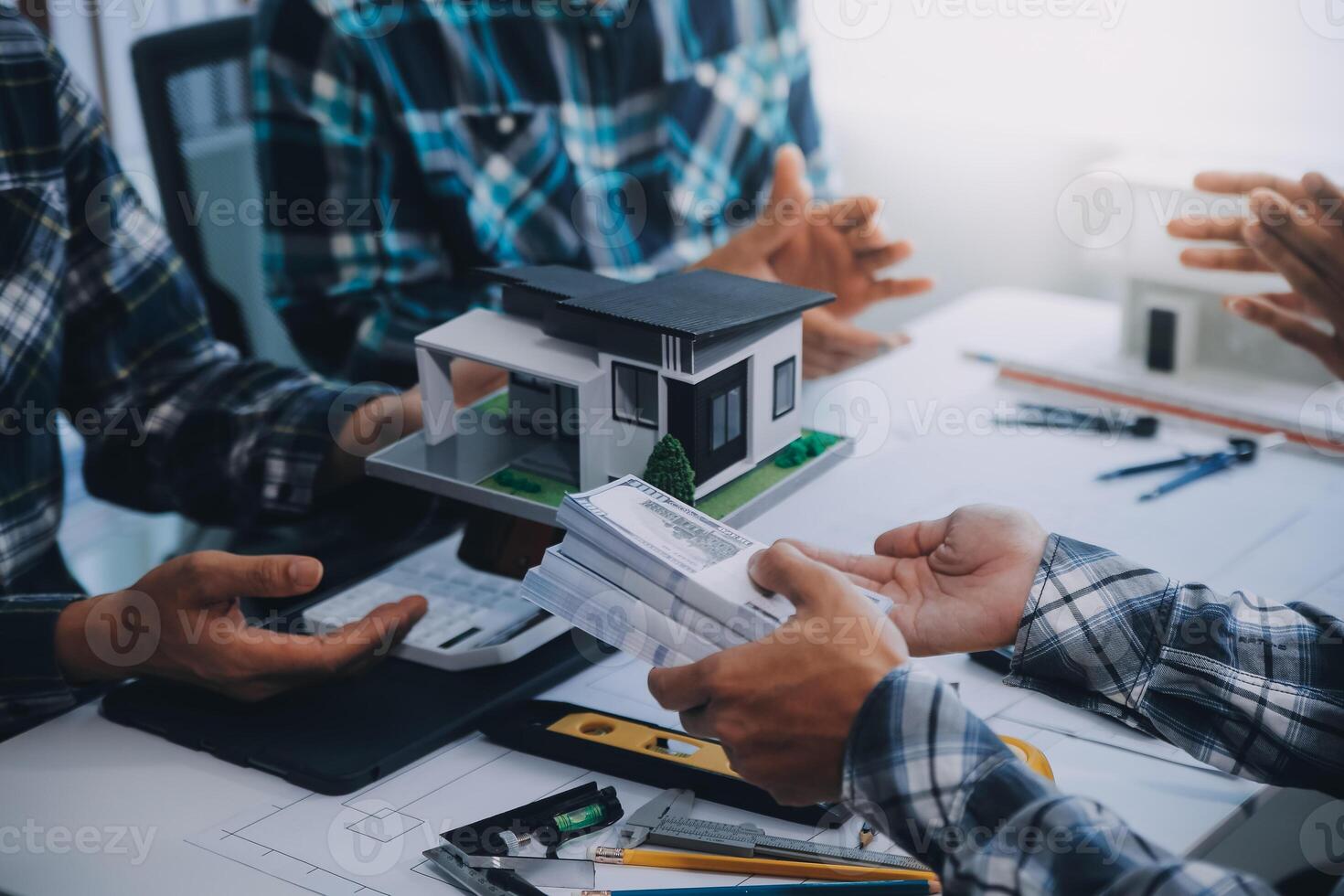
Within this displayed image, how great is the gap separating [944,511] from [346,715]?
648 millimetres

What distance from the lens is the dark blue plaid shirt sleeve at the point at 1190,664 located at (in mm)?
920

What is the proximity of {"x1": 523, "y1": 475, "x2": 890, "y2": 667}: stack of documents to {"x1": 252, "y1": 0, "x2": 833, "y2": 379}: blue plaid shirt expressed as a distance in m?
0.65

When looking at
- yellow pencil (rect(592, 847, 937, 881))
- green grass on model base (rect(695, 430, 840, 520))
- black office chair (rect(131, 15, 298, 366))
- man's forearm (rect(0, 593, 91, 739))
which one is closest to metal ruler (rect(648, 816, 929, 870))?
yellow pencil (rect(592, 847, 937, 881))

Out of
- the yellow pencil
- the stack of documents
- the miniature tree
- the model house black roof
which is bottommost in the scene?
the yellow pencil

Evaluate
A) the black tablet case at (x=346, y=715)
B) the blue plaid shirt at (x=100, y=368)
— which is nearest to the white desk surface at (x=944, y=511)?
the black tablet case at (x=346, y=715)

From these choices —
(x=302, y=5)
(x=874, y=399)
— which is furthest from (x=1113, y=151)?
(x=302, y=5)

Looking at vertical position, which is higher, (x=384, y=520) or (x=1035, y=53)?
(x=1035, y=53)

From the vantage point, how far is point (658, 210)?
6.30ft

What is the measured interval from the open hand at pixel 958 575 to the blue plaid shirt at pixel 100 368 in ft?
2.04

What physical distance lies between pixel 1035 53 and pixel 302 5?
4.17ft

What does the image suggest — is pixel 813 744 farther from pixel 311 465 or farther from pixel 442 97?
pixel 442 97

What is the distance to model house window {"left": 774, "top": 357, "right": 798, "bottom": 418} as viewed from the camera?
3.34ft

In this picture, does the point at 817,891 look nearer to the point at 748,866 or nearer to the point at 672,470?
the point at 748,866

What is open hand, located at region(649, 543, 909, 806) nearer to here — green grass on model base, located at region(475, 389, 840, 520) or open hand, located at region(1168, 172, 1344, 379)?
green grass on model base, located at region(475, 389, 840, 520)
